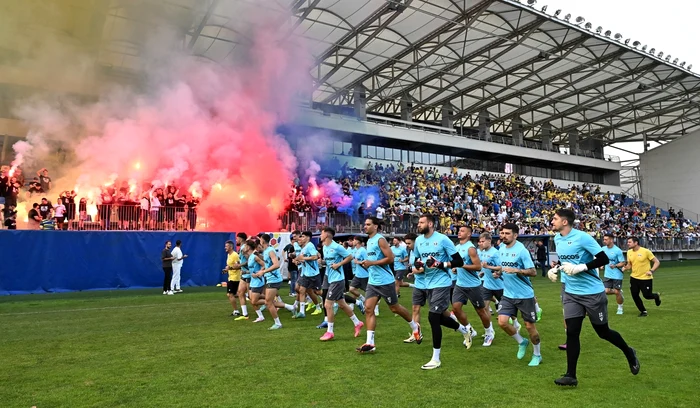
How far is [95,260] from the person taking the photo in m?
17.1

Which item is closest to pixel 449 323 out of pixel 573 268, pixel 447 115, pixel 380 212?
pixel 573 268

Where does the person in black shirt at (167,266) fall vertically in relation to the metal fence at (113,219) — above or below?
below

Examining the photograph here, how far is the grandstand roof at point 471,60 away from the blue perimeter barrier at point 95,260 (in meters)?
9.41

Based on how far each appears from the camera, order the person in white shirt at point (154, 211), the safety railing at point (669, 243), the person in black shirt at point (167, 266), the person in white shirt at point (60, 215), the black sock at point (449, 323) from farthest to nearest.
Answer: the safety railing at point (669, 243)
the person in white shirt at point (154, 211)
the person in white shirt at point (60, 215)
the person in black shirt at point (167, 266)
the black sock at point (449, 323)

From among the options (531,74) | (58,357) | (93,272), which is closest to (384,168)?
(531,74)

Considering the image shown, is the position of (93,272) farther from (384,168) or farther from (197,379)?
(384,168)

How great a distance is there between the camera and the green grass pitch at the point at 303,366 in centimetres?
512

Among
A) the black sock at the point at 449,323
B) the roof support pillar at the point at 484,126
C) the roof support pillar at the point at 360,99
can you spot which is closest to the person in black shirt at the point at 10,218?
the black sock at the point at 449,323

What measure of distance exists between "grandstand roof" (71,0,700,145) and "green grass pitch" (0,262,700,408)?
16.6 m

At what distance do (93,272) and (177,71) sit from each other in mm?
11229

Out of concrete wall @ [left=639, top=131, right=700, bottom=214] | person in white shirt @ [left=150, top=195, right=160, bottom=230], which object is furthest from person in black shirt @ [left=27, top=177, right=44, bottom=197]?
concrete wall @ [left=639, top=131, right=700, bottom=214]

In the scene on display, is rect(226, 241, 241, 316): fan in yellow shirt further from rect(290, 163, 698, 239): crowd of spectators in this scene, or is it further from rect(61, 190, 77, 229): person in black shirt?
rect(290, 163, 698, 239): crowd of spectators

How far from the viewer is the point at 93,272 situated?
1700 centimetres

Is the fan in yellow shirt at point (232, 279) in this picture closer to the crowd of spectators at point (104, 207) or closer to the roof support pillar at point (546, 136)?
the crowd of spectators at point (104, 207)
